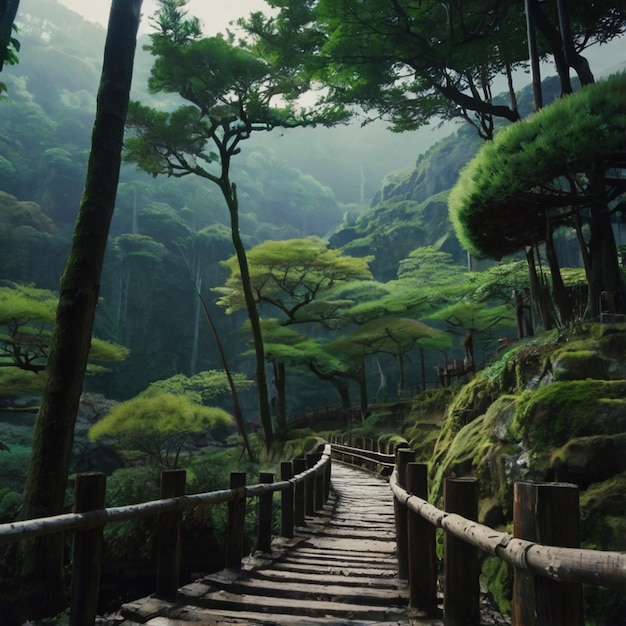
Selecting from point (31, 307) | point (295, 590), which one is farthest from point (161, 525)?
point (31, 307)

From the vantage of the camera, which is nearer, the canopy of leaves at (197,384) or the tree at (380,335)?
the canopy of leaves at (197,384)

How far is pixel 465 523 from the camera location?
2.39 m

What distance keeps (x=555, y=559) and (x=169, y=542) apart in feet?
8.50

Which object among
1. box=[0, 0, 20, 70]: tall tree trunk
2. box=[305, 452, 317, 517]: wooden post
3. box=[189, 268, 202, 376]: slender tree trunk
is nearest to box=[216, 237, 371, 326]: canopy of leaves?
box=[0, 0, 20, 70]: tall tree trunk

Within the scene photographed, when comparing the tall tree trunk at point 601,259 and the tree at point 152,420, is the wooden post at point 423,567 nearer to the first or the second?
the tall tree trunk at point 601,259

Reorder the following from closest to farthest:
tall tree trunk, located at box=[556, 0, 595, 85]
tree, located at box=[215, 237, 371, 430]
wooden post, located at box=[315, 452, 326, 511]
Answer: wooden post, located at box=[315, 452, 326, 511]
tall tree trunk, located at box=[556, 0, 595, 85]
tree, located at box=[215, 237, 371, 430]

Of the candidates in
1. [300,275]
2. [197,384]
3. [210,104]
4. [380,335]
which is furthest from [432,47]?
[197,384]

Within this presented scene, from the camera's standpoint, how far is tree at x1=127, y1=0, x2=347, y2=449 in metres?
16.8

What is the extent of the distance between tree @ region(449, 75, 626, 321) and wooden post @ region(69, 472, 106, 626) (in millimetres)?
6440

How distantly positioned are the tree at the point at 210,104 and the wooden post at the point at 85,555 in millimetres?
14544

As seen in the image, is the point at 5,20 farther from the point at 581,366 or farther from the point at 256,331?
the point at 256,331

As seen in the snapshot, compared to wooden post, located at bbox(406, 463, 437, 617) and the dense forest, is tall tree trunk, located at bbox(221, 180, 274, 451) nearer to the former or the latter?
the dense forest

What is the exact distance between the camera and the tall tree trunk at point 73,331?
4945mm

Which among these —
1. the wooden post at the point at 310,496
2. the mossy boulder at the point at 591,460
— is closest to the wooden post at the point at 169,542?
the mossy boulder at the point at 591,460
